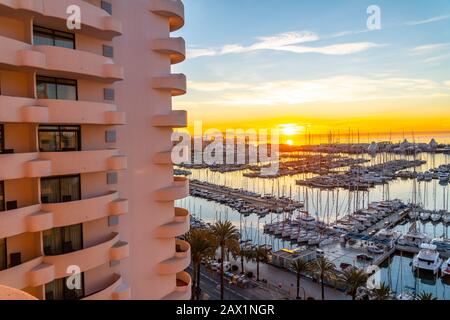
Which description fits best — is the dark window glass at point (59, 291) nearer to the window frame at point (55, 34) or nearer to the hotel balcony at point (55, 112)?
the hotel balcony at point (55, 112)

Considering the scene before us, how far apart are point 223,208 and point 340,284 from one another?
124ft

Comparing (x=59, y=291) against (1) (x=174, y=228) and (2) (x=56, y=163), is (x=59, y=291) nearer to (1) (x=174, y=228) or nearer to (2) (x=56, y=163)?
(2) (x=56, y=163)

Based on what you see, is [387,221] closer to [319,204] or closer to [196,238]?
[319,204]

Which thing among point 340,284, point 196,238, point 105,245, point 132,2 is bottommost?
point 340,284

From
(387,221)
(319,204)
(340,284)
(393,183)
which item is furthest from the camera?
(393,183)

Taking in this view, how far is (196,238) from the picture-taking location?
28.8m

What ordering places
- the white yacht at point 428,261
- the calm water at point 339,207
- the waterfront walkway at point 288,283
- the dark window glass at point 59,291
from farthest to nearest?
the white yacht at point 428,261
the calm water at point 339,207
the waterfront walkway at point 288,283
the dark window glass at point 59,291

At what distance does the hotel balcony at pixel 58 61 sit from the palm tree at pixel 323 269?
24755mm

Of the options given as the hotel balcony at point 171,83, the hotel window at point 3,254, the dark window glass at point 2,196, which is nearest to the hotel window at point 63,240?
the hotel window at point 3,254

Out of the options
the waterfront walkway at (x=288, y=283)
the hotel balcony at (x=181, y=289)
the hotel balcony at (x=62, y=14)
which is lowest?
the waterfront walkway at (x=288, y=283)

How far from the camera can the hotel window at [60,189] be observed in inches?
470

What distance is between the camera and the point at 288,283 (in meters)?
35.3
